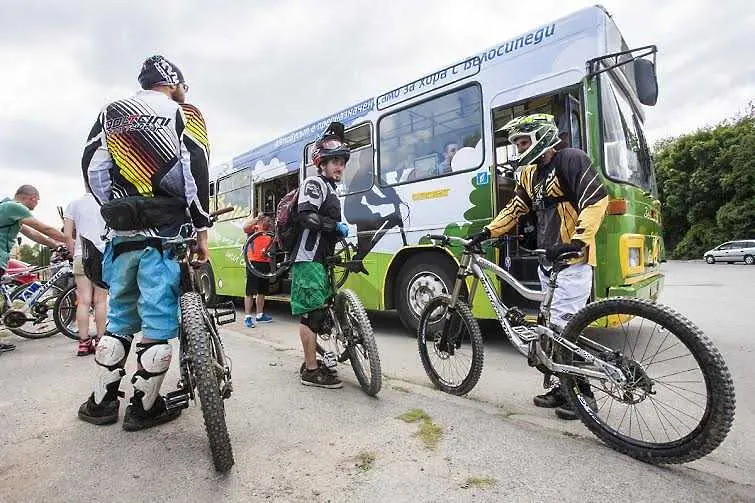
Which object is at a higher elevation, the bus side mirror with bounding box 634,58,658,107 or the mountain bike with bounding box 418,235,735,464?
the bus side mirror with bounding box 634,58,658,107

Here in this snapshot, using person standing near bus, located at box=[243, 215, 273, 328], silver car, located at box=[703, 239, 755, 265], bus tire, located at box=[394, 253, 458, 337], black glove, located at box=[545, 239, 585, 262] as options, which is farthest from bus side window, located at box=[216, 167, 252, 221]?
silver car, located at box=[703, 239, 755, 265]

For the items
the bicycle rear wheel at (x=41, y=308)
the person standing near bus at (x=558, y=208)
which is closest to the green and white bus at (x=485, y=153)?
the person standing near bus at (x=558, y=208)

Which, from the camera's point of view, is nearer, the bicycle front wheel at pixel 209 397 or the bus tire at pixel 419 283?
the bicycle front wheel at pixel 209 397

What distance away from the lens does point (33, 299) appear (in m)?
5.62

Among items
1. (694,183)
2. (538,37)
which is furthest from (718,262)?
(538,37)

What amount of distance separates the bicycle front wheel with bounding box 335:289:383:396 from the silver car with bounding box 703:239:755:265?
1163 inches

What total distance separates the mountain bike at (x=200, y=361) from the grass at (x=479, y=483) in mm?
1069

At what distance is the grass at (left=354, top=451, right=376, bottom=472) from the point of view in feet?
6.87

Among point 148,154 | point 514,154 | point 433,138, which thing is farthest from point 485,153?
point 148,154

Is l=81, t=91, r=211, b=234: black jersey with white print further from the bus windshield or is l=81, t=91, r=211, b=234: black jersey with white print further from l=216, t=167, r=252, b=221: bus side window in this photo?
l=216, t=167, r=252, b=221: bus side window

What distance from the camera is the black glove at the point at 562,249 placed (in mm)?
2553

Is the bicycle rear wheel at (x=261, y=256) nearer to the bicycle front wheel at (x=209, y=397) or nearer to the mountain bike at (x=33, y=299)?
the mountain bike at (x=33, y=299)

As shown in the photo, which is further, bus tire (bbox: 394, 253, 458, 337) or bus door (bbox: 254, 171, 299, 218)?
bus door (bbox: 254, 171, 299, 218)

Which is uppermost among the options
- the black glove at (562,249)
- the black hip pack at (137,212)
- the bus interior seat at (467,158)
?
the bus interior seat at (467,158)
